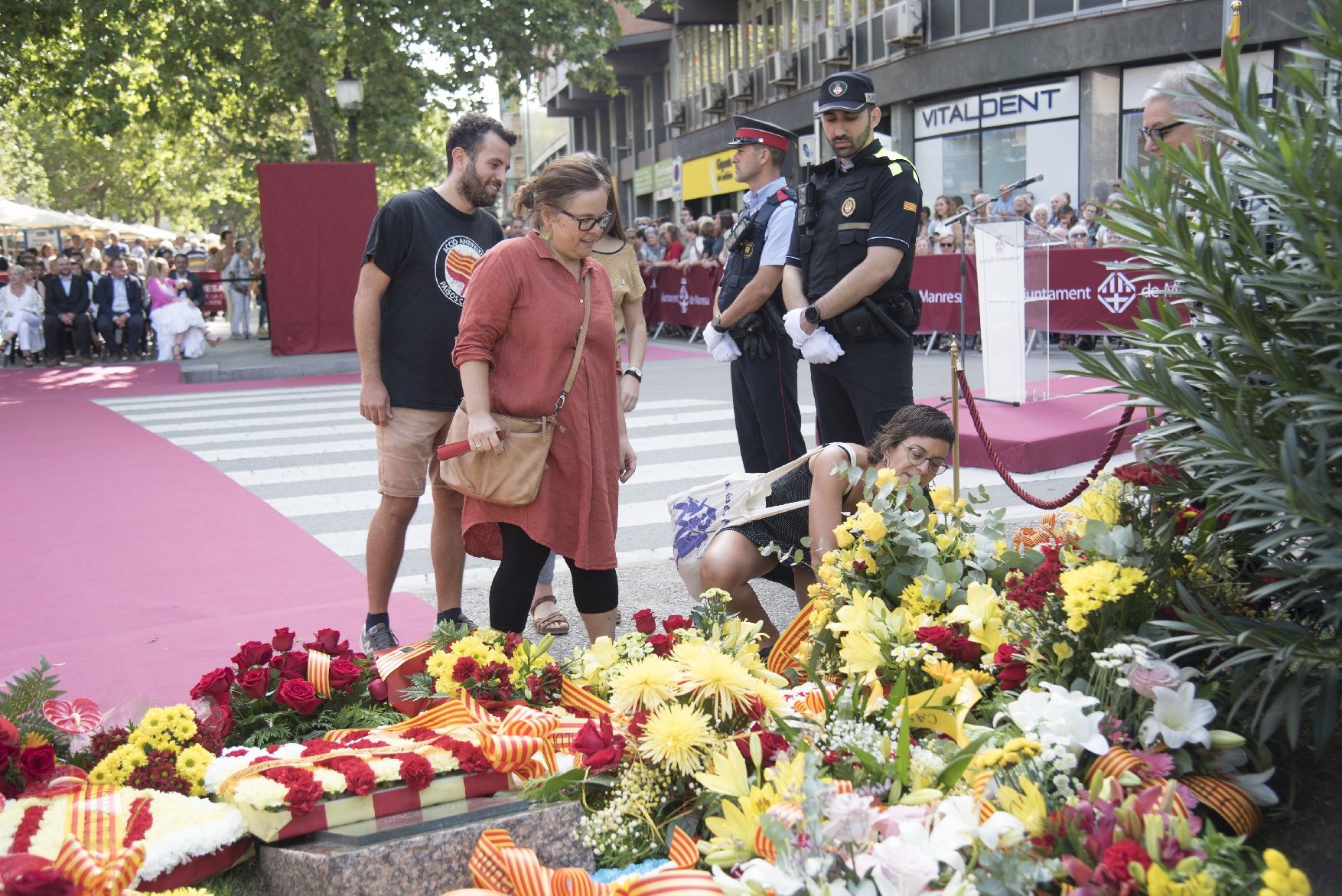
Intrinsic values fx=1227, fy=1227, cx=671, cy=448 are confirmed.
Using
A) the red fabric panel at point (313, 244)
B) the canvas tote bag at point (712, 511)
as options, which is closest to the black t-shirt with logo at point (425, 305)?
the canvas tote bag at point (712, 511)

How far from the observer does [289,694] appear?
135 inches

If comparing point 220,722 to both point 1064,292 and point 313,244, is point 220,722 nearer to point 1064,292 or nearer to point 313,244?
point 1064,292

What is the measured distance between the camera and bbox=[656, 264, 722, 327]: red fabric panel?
758 inches

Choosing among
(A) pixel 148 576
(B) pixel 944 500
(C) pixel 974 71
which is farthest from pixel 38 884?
(C) pixel 974 71

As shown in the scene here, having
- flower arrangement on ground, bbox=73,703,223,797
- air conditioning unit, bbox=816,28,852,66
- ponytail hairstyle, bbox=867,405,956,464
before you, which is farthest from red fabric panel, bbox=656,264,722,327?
flower arrangement on ground, bbox=73,703,223,797

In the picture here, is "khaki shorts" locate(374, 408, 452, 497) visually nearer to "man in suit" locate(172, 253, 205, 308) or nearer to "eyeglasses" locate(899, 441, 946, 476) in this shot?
"eyeglasses" locate(899, 441, 946, 476)

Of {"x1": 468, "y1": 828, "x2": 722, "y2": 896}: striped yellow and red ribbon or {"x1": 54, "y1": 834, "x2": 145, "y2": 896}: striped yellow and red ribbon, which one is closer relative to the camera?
{"x1": 468, "y1": 828, "x2": 722, "y2": 896}: striped yellow and red ribbon

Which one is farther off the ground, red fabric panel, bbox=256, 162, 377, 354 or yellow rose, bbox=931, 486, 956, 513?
red fabric panel, bbox=256, 162, 377, 354

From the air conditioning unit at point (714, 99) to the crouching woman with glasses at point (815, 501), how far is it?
33558 mm

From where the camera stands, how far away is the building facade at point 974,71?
20406mm

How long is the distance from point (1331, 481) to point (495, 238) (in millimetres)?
3447

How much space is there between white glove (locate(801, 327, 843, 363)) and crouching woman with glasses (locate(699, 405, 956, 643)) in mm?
660

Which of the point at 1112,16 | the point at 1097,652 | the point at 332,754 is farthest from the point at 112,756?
the point at 1112,16

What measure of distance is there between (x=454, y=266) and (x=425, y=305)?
0.18 m
